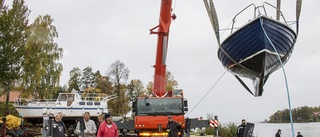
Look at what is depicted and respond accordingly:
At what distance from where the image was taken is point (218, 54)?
12195 millimetres

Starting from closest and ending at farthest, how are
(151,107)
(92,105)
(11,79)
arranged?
1. (151,107)
2. (11,79)
3. (92,105)

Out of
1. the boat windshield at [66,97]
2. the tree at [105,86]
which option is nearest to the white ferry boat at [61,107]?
the boat windshield at [66,97]

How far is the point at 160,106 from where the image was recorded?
13000 millimetres

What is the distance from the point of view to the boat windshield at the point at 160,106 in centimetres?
1290

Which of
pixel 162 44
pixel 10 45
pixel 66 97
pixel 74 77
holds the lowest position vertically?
pixel 66 97

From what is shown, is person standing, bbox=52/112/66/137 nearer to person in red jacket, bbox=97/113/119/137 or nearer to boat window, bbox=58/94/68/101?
person in red jacket, bbox=97/113/119/137

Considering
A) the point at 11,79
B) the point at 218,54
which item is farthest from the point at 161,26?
the point at 11,79

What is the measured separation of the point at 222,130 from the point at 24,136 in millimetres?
12808

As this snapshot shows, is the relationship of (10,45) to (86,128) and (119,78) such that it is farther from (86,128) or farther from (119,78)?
(119,78)

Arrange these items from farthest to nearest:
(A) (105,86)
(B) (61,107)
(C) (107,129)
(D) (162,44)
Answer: (A) (105,86)
(B) (61,107)
(D) (162,44)
(C) (107,129)

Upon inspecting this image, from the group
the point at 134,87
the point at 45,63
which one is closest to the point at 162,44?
the point at 45,63

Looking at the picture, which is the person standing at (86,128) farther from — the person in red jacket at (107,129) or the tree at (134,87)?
the tree at (134,87)

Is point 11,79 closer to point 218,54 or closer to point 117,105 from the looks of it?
point 218,54

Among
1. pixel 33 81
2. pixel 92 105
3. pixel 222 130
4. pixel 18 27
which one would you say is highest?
pixel 18 27
